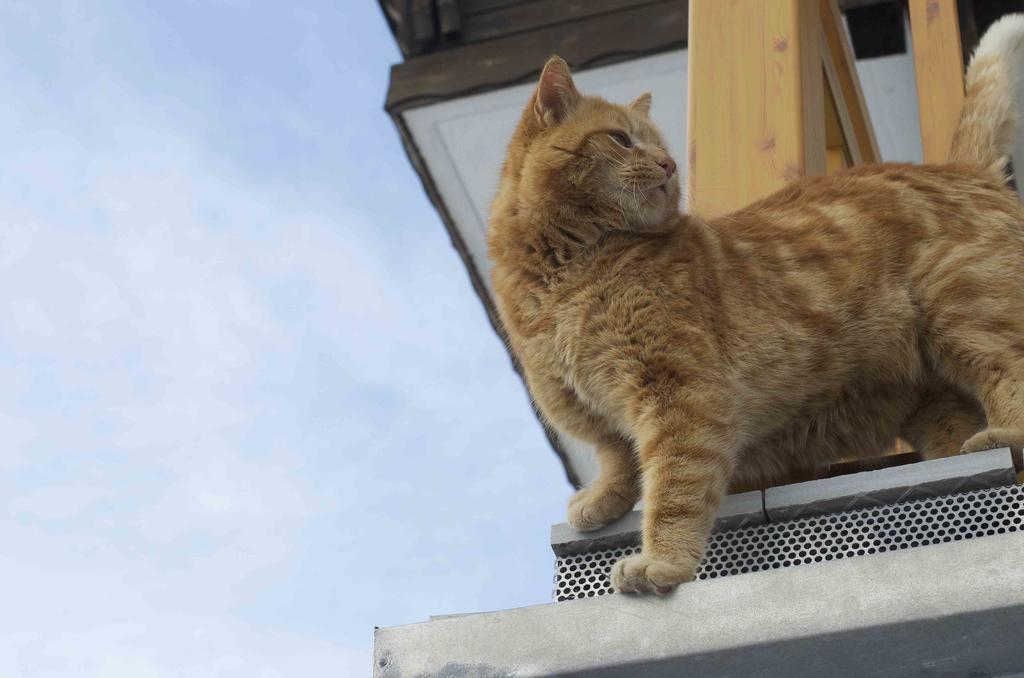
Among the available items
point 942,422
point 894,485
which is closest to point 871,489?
point 894,485

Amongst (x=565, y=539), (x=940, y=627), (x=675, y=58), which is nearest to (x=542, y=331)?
(x=565, y=539)

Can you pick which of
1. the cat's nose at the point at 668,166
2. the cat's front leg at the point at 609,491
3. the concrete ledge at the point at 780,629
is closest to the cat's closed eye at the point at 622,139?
A: the cat's nose at the point at 668,166

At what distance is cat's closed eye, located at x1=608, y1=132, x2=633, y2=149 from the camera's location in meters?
2.72

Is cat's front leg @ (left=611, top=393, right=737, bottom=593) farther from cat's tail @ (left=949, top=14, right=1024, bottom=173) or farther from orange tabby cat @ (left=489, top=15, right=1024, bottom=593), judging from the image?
cat's tail @ (left=949, top=14, right=1024, bottom=173)

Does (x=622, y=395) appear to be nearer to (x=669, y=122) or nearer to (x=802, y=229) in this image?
(x=802, y=229)

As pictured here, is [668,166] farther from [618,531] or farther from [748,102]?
[618,531]

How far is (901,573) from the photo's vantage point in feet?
5.92

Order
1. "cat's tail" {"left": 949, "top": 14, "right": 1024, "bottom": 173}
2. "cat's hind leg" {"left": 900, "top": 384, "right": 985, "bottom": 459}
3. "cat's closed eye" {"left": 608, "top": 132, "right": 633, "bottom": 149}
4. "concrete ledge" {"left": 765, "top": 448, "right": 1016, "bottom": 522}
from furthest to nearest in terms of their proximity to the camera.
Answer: "cat's tail" {"left": 949, "top": 14, "right": 1024, "bottom": 173} < "cat's closed eye" {"left": 608, "top": 132, "right": 633, "bottom": 149} < "cat's hind leg" {"left": 900, "top": 384, "right": 985, "bottom": 459} < "concrete ledge" {"left": 765, "top": 448, "right": 1016, "bottom": 522}

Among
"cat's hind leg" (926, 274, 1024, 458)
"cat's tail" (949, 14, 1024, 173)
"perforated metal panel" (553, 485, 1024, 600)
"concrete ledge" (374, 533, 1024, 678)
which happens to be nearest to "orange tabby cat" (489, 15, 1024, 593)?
"cat's hind leg" (926, 274, 1024, 458)

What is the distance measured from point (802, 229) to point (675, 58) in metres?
2.60

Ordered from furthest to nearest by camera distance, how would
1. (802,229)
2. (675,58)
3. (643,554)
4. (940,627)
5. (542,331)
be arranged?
(675,58), (802,229), (542,331), (643,554), (940,627)

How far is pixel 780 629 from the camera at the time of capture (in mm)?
1818

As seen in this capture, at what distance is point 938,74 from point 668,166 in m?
1.73

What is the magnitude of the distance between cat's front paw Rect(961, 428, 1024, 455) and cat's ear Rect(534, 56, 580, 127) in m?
1.12
